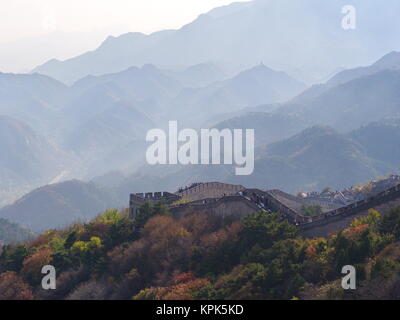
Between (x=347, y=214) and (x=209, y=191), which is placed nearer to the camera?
(x=347, y=214)

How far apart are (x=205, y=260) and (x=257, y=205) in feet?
31.7

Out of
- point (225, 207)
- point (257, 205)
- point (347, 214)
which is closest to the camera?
point (347, 214)

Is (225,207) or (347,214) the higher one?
(225,207)

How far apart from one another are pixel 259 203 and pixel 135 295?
51.9ft

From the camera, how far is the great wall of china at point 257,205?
56.4 m

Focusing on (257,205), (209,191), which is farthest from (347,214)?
(209,191)

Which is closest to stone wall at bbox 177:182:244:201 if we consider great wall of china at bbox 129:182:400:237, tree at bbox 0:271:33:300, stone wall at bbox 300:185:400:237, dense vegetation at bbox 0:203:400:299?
great wall of china at bbox 129:182:400:237

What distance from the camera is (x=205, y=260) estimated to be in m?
57.8

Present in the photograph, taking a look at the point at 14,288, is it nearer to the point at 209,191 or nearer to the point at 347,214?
the point at 209,191
